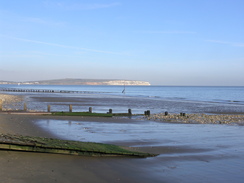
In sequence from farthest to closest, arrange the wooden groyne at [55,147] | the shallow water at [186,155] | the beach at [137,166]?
the wooden groyne at [55,147], the shallow water at [186,155], the beach at [137,166]

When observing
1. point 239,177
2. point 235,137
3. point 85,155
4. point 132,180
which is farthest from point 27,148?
point 235,137

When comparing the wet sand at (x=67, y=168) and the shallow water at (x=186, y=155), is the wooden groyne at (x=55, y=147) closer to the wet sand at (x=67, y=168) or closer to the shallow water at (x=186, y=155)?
the wet sand at (x=67, y=168)

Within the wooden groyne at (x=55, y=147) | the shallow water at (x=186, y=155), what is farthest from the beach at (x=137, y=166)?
the wooden groyne at (x=55, y=147)

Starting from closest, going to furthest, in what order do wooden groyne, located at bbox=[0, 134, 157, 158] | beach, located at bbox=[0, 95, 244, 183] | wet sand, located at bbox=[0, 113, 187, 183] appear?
1. wet sand, located at bbox=[0, 113, 187, 183]
2. beach, located at bbox=[0, 95, 244, 183]
3. wooden groyne, located at bbox=[0, 134, 157, 158]

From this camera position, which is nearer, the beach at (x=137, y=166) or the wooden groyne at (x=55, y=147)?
the beach at (x=137, y=166)

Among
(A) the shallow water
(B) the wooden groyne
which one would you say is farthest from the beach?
(B) the wooden groyne

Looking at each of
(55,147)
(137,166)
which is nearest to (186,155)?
(137,166)

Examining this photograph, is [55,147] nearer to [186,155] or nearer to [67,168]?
[67,168]

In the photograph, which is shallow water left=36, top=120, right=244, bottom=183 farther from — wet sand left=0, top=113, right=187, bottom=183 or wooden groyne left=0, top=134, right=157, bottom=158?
wooden groyne left=0, top=134, right=157, bottom=158

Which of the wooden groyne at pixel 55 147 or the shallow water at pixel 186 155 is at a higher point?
the wooden groyne at pixel 55 147

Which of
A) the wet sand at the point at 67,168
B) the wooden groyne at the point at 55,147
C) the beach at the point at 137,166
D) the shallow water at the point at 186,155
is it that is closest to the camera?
the wet sand at the point at 67,168

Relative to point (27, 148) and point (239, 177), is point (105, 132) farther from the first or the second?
point (239, 177)

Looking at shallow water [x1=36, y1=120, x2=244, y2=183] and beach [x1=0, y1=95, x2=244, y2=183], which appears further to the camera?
shallow water [x1=36, y1=120, x2=244, y2=183]

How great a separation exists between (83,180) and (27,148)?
327 centimetres
